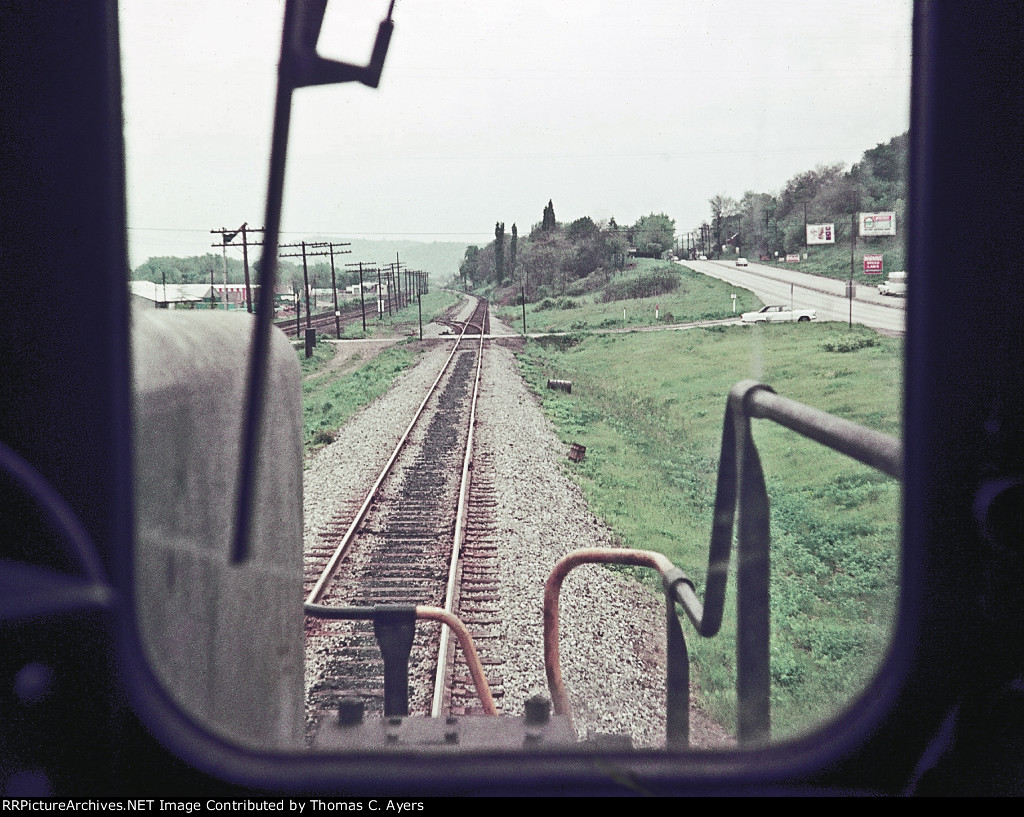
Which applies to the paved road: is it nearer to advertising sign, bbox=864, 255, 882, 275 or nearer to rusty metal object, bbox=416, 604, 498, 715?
advertising sign, bbox=864, 255, 882, 275

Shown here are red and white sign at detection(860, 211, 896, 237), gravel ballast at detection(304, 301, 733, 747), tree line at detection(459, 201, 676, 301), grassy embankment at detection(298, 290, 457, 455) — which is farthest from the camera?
grassy embankment at detection(298, 290, 457, 455)

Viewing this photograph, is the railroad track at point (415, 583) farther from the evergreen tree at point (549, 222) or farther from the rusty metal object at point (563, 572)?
the evergreen tree at point (549, 222)

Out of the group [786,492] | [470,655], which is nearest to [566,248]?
[786,492]

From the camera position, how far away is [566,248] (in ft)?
18.7

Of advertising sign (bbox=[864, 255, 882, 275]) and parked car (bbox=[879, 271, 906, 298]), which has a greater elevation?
advertising sign (bbox=[864, 255, 882, 275])

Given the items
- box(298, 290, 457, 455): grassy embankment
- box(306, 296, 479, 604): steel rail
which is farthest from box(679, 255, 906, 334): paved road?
box(298, 290, 457, 455): grassy embankment

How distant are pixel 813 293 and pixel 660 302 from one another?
10946 mm

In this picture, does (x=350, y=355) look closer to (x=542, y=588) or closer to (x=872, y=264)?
(x=542, y=588)

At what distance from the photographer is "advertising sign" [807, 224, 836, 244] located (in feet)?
7.50

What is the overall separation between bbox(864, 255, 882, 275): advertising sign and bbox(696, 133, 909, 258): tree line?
100 millimetres

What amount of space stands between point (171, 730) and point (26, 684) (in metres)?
0.29

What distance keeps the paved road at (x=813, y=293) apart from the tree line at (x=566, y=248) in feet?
0.90

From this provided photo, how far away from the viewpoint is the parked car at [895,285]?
143 centimetres

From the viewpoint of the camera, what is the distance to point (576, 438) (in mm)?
13000
